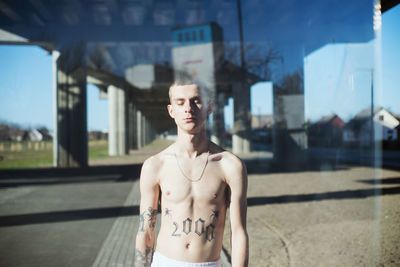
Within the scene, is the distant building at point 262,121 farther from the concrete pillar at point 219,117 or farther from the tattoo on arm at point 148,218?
the tattoo on arm at point 148,218

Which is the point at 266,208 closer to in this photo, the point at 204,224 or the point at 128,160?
the point at 204,224

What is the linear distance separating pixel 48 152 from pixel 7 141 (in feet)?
14.5

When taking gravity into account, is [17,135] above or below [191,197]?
above

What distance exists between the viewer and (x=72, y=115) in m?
13.6

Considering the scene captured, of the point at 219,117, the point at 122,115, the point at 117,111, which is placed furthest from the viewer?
the point at 122,115

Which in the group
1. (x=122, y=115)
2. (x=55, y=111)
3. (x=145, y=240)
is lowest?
(x=145, y=240)

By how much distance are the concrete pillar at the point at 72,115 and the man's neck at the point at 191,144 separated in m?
12.5

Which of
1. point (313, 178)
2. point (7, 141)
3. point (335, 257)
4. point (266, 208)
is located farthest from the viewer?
point (313, 178)

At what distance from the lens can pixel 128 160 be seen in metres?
14.3

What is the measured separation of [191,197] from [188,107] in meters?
0.52

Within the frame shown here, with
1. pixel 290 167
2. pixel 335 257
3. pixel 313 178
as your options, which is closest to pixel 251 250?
pixel 335 257

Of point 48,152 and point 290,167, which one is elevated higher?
point 48,152

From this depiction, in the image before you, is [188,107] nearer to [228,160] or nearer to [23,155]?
[228,160]

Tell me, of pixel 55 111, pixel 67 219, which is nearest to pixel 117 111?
pixel 55 111
